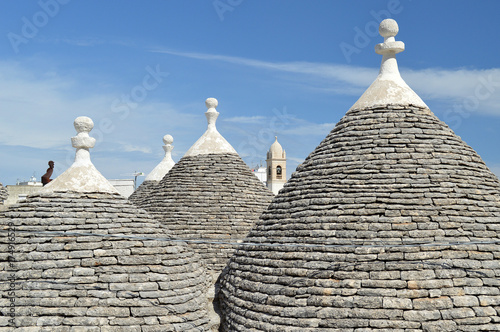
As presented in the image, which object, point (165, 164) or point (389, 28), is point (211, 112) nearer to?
point (165, 164)

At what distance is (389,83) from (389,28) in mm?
1069

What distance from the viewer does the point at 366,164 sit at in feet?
26.7

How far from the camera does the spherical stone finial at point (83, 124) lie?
917cm

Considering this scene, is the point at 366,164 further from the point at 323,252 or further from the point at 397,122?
the point at 323,252

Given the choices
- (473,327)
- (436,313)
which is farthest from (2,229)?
(473,327)

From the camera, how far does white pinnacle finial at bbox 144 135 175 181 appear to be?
19.2 meters

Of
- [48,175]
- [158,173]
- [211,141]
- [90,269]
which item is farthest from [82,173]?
[158,173]

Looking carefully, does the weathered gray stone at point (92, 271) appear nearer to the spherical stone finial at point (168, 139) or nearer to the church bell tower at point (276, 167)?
the spherical stone finial at point (168, 139)

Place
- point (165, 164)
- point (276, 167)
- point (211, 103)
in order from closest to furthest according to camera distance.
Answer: point (211, 103) < point (165, 164) < point (276, 167)

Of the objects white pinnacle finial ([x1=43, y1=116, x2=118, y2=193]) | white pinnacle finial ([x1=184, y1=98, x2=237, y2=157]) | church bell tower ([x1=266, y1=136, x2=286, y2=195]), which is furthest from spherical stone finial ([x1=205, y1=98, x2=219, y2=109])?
church bell tower ([x1=266, y1=136, x2=286, y2=195])

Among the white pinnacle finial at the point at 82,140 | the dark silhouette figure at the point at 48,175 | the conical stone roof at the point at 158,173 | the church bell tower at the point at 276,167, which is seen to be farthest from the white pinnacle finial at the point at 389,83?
the church bell tower at the point at 276,167

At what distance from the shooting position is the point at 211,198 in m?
12.8

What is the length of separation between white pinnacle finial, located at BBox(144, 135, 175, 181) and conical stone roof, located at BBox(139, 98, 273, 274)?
17.4 ft

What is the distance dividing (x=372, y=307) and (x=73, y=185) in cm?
523
